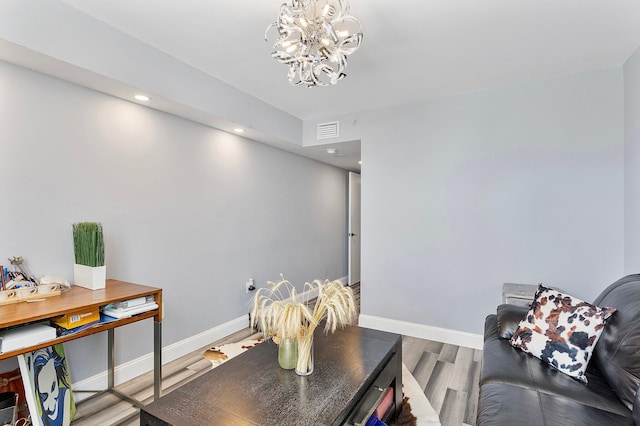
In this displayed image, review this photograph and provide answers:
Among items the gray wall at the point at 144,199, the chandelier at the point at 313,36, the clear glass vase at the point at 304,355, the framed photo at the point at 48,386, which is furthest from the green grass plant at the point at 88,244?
the chandelier at the point at 313,36

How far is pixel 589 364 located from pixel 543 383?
0.44 m

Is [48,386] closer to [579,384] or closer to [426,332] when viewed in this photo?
[579,384]

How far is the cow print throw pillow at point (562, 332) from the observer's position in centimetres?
158

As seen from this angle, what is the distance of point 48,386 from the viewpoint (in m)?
1.78

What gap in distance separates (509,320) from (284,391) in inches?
58.6

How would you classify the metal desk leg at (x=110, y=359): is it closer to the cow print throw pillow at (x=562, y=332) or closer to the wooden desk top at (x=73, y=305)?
the wooden desk top at (x=73, y=305)

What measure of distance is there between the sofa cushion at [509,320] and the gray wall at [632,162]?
935mm

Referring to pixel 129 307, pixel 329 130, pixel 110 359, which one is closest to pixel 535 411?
pixel 129 307

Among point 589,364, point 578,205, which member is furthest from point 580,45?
point 589,364

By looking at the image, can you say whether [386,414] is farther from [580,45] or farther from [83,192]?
[580,45]

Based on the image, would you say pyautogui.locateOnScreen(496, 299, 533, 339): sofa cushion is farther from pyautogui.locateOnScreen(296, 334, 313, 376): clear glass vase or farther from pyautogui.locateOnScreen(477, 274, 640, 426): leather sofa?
pyautogui.locateOnScreen(296, 334, 313, 376): clear glass vase

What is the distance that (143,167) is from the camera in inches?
98.4

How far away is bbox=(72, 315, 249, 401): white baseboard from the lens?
2.16m

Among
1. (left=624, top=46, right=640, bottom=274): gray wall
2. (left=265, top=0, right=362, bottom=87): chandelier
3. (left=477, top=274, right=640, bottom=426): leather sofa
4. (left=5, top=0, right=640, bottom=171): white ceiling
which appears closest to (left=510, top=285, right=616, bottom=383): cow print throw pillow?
(left=477, top=274, right=640, bottom=426): leather sofa
